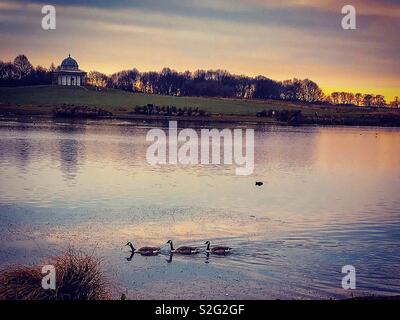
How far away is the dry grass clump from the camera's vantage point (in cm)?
897

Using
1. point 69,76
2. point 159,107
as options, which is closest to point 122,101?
point 159,107

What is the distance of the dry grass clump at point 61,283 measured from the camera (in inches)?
353

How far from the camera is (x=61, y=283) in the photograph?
364 inches

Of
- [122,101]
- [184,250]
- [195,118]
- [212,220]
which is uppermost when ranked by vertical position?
[122,101]

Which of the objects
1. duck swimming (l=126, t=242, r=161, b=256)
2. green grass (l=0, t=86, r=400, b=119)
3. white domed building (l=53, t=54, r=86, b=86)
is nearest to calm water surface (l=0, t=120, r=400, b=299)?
duck swimming (l=126, t=242, r=161, b=256)

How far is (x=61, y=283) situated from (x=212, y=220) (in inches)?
335

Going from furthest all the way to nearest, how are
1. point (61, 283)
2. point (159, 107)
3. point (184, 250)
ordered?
point (159, 107)
point (184, 250)
point (61, 283)

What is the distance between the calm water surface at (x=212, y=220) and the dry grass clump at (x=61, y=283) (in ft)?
4.13

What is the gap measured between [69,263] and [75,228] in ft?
19.3

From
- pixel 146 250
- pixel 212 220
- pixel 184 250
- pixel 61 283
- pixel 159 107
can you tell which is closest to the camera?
pixel 61 283

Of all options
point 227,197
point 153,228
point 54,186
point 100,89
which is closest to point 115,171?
point 54,186

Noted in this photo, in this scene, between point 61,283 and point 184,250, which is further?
point 184,250

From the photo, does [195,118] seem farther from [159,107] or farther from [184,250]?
[184,250]

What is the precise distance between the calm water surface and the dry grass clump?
1.26 m
